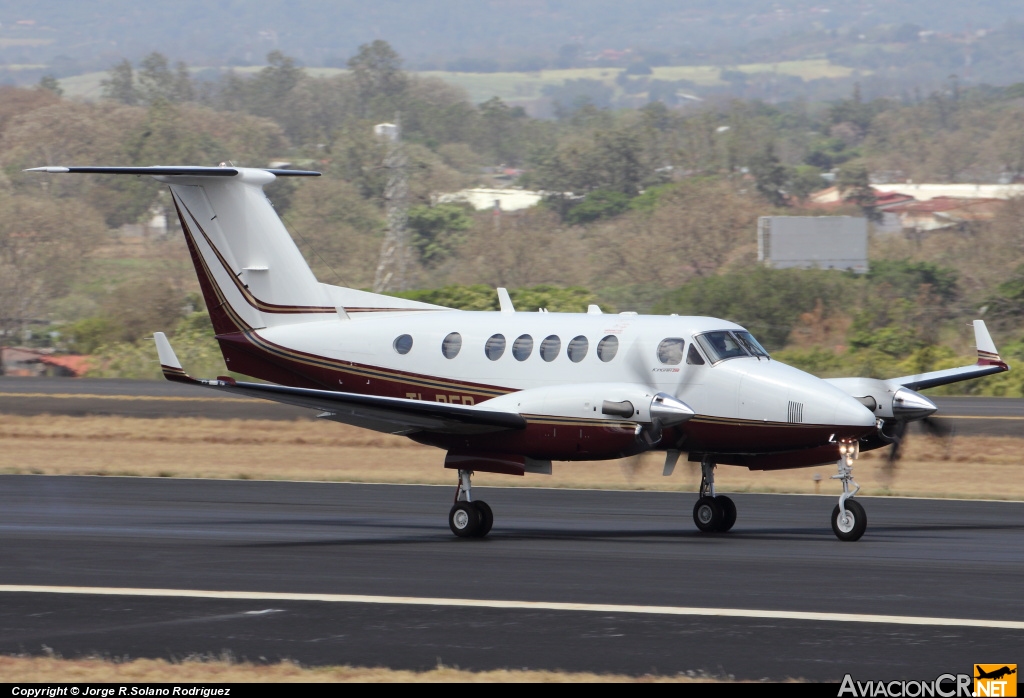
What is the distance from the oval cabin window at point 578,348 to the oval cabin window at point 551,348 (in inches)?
7.1

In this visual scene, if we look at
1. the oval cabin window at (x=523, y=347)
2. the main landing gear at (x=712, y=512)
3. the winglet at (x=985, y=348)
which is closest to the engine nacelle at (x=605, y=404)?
the oval cabin window at (x=523, y=347)

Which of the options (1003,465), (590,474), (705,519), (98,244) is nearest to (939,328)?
(1003,465)

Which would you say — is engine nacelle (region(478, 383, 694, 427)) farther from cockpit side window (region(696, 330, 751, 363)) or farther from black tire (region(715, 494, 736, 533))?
black tire (region(715, 494, 736, 533))

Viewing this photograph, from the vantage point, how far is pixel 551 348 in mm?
19672

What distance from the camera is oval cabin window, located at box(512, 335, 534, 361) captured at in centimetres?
1983

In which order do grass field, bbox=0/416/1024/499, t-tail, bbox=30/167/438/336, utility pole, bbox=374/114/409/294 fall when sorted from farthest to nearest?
utility pole, bbox=374/114/409/294
grass field, bbox=0/416/1024/499
t-tail, bbox=30/167/438/336

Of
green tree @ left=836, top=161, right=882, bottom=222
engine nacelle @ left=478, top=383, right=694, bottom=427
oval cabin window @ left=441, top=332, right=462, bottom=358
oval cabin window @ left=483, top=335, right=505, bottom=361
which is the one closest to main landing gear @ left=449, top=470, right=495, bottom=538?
engine nacelle @ left=478, top=383, right=694, bottom=427

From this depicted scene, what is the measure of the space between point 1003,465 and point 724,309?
27.1 metres

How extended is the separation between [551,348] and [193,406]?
23.4 metres

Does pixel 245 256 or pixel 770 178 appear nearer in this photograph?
pixel 245 256

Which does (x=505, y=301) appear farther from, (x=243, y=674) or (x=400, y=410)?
→ (x=243, y=674)

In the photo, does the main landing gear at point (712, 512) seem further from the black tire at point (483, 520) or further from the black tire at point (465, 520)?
the black tire at point (465, 520)

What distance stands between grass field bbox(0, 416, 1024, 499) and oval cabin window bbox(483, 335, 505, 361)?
6.63 meters

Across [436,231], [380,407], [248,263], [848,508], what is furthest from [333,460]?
[436,231]
